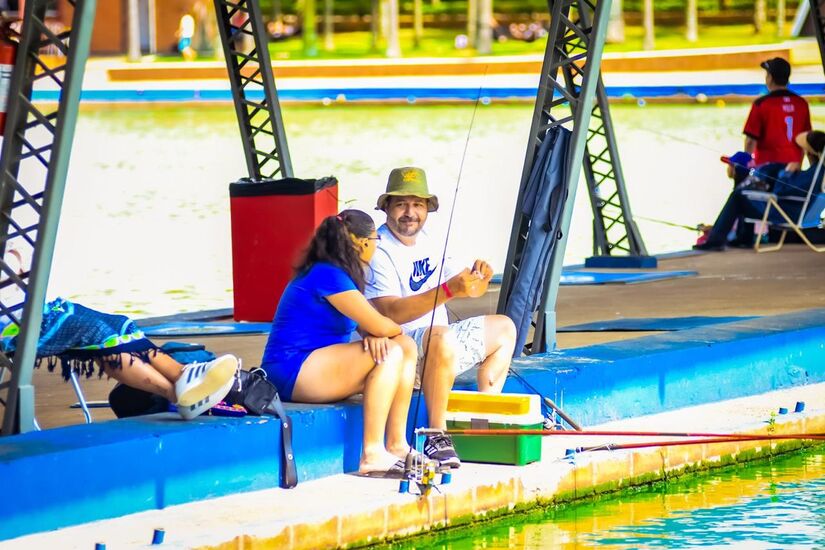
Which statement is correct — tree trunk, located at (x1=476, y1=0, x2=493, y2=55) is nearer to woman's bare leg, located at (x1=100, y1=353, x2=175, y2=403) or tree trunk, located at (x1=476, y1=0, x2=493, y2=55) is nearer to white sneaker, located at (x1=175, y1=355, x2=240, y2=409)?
woman's bare leg, located at (x1=100, y1=353, x2=175, y2=403)

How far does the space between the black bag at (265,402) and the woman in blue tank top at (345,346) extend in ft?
0.81

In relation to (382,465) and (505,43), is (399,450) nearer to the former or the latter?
(382,465)

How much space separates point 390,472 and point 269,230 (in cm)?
523

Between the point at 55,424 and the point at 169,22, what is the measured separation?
64032 mm

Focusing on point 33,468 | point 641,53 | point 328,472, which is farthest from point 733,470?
point 641,53

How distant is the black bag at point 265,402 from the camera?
701 cm

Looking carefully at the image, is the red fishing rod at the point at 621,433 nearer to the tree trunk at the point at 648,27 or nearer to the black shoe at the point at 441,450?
the black shoe at the point at 441,450

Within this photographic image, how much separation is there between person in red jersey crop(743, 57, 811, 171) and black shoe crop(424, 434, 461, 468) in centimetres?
970

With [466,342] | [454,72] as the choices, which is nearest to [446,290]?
[466,342]

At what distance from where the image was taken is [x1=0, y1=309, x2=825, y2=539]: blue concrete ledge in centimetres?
625

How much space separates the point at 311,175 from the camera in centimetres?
3612

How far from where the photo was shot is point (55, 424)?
8148mm

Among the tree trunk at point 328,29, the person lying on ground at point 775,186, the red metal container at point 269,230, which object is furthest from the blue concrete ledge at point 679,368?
the tree trunk at point 328,29

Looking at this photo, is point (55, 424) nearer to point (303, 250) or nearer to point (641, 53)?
point (303, 250)
